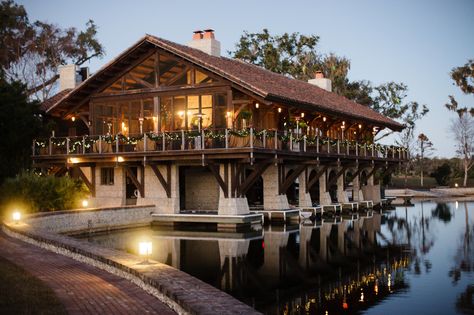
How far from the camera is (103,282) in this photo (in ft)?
42.5

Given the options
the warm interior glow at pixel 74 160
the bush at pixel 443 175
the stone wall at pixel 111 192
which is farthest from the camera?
the bush at pixel 443 175

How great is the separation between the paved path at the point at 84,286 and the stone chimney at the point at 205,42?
22.2 meters

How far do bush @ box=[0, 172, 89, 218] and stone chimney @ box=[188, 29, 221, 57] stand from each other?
12588mm

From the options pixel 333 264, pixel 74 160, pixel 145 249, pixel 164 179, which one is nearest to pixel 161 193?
pixel 164 179

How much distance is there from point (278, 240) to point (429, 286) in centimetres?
1004

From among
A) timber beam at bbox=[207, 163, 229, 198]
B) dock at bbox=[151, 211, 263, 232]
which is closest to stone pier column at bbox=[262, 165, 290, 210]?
dock at bbox=[151, 211, 263, 232]

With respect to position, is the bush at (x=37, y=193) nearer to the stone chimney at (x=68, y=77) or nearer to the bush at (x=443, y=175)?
the stone chimney at (x=68, y=77)

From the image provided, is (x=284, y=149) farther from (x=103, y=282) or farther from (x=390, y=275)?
(x=103, y=282)

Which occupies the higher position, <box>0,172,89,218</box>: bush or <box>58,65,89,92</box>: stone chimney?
<box>58,65,89,92</box>: stone chimney

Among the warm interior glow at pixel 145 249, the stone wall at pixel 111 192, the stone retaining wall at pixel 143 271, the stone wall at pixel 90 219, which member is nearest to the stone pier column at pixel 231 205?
the stone wall at pixel 90 219

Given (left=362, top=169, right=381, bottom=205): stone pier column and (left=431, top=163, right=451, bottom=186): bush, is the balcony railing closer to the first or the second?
(left=362, top=169, right=381, bottom=205): stone pier column

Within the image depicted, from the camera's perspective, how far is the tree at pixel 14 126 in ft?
94.6

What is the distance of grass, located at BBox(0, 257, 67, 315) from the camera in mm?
10109

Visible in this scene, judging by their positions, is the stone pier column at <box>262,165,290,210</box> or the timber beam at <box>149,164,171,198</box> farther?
the stone pier column at <box>262,165,290,210</box>
